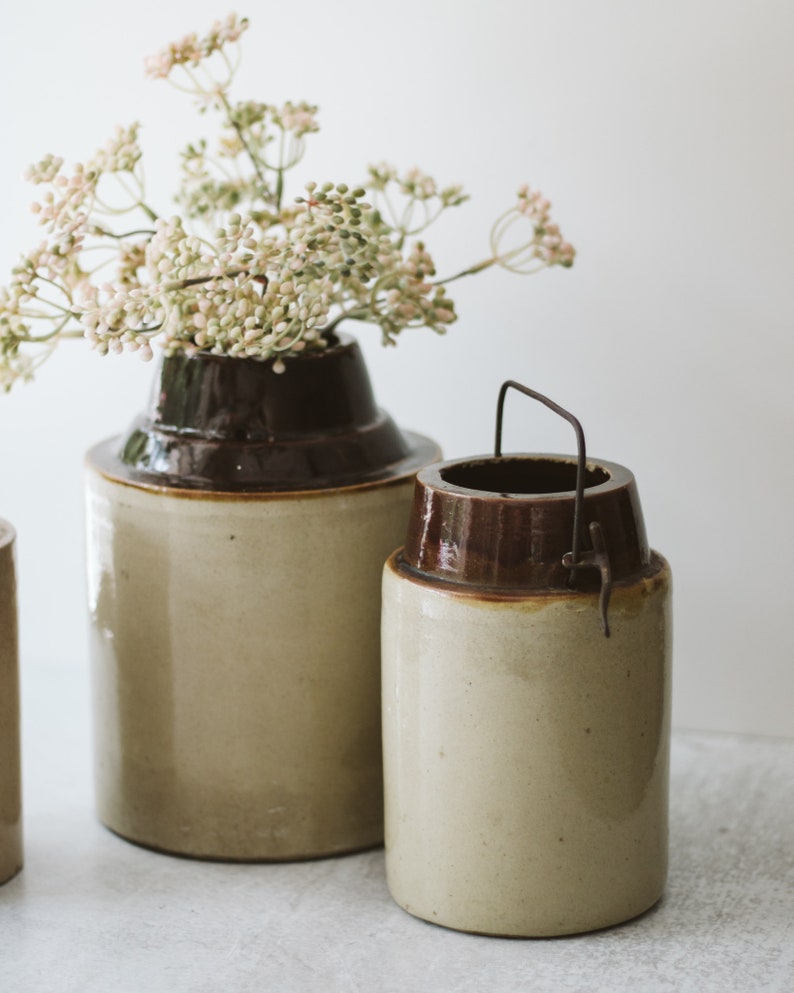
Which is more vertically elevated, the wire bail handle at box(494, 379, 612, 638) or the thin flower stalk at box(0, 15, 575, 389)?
the thin flower stalk at box(0, 15, 575, 389)

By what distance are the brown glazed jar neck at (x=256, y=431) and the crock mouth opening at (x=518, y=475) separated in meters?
0.06

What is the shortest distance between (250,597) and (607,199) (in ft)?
1.31

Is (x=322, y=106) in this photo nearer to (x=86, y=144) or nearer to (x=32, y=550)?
(x=86, y=144)

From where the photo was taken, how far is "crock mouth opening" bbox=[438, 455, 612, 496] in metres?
0.77

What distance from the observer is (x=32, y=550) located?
1.22 metres

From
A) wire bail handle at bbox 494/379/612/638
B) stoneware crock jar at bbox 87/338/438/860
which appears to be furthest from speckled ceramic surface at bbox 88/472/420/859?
wire bail handle at bbox 494/379/612/638

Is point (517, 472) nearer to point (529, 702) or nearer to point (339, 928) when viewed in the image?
point (529, 702)

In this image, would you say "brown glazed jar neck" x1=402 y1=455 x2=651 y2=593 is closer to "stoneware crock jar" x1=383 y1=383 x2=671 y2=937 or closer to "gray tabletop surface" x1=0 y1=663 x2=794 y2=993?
"stoneware crock jar" x1=383 y1=383 x2=671 y2=937

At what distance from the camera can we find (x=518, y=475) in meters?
0.79

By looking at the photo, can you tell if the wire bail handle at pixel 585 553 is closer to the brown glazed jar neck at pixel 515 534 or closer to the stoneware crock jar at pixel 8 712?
the brown glazed jar neck at pixel 515 534

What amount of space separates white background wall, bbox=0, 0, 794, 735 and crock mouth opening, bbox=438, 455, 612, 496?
0.24 metres

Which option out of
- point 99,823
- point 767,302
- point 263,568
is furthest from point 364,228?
point 99,823

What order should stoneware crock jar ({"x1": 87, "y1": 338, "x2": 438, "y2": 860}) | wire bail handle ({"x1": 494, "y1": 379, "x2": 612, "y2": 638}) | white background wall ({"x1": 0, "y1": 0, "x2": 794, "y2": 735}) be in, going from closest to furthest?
wire bail handle ({"x1": 494, "y1": 379, "x2": 612, "y2": 638}), stoneware crock jar ({"x1": 87, "y1": 338, "x2": 438, "y2": 860}), white background wall ({"x1": 0, "y1": 0, "x2": 794, "y2": 735})

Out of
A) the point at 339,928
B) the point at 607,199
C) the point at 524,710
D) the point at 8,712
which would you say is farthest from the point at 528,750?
the point at 607,199
